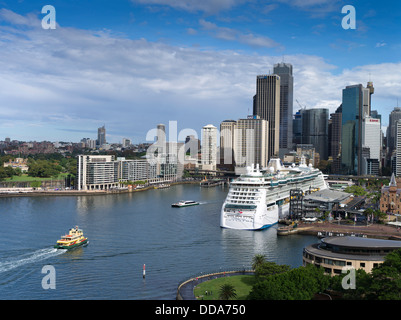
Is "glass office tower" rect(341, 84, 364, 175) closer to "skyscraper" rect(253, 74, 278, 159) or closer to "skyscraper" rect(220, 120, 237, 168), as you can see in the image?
"skyscraper" rect(253, 74, 278, 159)

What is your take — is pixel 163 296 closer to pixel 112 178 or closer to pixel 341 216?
pixel 341 216

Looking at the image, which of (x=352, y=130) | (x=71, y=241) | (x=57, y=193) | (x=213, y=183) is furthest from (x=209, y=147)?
(x=71, y=241)

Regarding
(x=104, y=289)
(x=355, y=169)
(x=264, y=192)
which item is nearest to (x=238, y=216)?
(x=264, y=192)

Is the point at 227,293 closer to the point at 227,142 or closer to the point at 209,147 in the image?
the point at 209,147

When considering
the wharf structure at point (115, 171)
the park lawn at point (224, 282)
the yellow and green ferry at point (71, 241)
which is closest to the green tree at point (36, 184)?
the wharf structure at point (115, 171)

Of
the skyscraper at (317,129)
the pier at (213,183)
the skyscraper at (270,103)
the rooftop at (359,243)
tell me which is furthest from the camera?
the skyscraper at (317,129)

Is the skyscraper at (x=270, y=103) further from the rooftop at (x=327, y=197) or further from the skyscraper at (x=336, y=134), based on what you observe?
the rooftop at (x=327, y=197)

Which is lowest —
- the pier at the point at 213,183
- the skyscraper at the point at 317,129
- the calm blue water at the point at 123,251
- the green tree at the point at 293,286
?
the calm blue water at the point at 123,251
